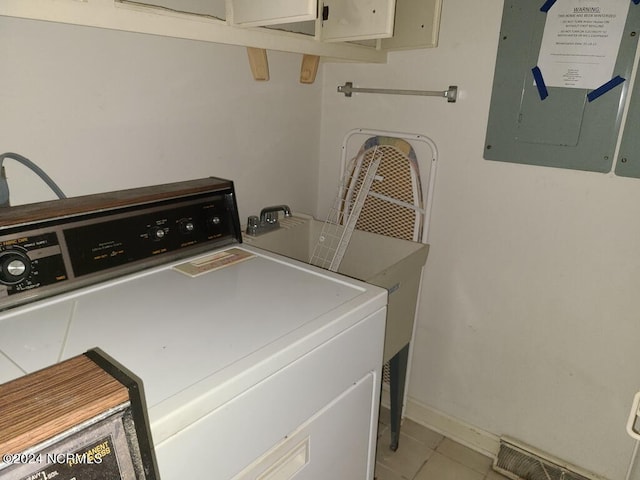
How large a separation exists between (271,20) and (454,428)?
73.9 inches

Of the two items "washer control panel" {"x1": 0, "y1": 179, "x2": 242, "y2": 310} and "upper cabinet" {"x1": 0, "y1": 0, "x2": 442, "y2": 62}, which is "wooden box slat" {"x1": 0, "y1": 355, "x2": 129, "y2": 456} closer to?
"washer control panel" {"x1": 0, "y1": 179, "x2": 242, "y2": 310}

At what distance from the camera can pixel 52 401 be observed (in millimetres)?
517

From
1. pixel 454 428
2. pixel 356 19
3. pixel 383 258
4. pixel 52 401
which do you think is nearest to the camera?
pixel 52 401

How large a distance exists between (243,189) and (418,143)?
76 centimetres

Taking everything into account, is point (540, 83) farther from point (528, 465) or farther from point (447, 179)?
point (528, 465)

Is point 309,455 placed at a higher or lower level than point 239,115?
lower

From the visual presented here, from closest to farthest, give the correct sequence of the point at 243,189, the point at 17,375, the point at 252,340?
the point at 17,375, the point at 252,340, the point at 243,189

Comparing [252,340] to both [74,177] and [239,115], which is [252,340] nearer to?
[74,177]

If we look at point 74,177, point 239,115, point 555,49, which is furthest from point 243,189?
point 555,49

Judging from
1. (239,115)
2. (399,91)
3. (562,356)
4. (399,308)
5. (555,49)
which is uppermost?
(555,49)

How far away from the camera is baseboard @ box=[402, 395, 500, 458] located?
196cm

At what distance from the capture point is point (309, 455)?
0.98 meters

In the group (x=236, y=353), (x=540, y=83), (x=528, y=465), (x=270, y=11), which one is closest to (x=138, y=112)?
(x=270, y=11)

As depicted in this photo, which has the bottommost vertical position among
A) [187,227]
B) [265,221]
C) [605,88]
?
[265,221]
